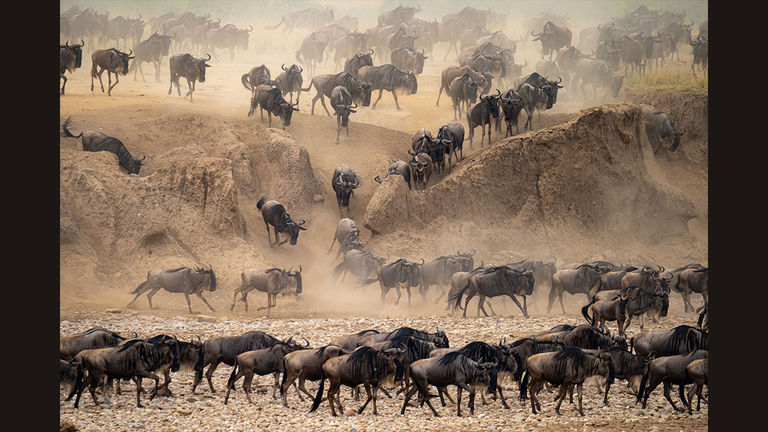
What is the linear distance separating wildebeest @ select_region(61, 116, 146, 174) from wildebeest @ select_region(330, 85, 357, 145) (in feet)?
20.9

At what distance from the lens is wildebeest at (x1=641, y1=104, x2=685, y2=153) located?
2730 cm

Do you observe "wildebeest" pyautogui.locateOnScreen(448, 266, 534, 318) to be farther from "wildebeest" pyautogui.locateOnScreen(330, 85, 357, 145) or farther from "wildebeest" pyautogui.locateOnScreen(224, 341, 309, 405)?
"wildebeest" pyautogui.locateOnScreen(330, 85, 357, 145)

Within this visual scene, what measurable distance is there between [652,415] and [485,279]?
22.6 feet

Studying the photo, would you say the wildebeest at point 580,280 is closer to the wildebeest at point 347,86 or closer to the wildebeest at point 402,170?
the wildebeest at point 402,170

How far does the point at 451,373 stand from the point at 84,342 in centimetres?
603

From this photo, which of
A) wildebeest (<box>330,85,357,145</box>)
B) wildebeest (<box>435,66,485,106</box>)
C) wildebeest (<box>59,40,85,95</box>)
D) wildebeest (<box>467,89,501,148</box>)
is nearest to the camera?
wildebeest (<box>467,89,501,148</box>)

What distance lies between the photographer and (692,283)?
20.6 meters

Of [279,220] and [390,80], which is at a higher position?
[390,80]

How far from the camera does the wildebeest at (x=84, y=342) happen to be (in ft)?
47.8

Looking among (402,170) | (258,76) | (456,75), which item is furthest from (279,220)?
(456,75)

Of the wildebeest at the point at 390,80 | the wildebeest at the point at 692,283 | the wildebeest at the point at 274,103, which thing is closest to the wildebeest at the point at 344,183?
the wildebeest at the point at 274,103

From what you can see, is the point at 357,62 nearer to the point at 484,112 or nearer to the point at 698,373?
the point at 484,112

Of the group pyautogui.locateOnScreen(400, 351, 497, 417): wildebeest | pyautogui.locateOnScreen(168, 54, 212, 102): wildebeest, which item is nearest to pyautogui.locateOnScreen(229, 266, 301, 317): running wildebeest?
pyautogui.locateOnScreen(400, 351, 497, 417): wildebeest

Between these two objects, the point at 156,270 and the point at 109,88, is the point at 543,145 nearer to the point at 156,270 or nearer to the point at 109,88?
the point at 156,270
